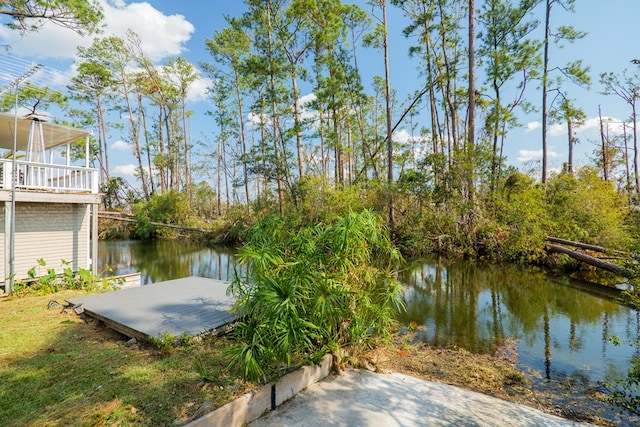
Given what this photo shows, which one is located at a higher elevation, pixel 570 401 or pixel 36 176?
pixel 36 176

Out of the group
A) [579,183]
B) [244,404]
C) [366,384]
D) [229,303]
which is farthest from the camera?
[579,183]

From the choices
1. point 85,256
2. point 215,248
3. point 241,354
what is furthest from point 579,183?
point 215,248

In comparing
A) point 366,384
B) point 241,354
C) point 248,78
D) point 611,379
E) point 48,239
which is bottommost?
point 611,379

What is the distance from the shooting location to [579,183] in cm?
982

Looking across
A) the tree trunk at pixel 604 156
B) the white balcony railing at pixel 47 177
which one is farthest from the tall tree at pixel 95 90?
the tree trunk at pixel 604 156

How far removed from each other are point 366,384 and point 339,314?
67 centimetres

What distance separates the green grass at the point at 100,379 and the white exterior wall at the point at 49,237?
299cm

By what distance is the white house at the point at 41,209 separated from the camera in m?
6.16

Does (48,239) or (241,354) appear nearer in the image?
(241,354)

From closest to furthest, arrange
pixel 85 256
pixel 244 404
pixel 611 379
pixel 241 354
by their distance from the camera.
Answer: pixel 244 404 < pixel 241 354 < pixel 611 379 < pixel 85 256

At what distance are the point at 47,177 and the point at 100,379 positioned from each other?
613 cm

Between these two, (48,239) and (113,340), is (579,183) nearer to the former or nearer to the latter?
(113,340)

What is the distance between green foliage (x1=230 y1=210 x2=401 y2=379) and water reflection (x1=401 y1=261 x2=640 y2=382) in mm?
1632

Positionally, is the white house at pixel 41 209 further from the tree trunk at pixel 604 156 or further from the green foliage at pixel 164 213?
the tree trunk at pixel 604 156
